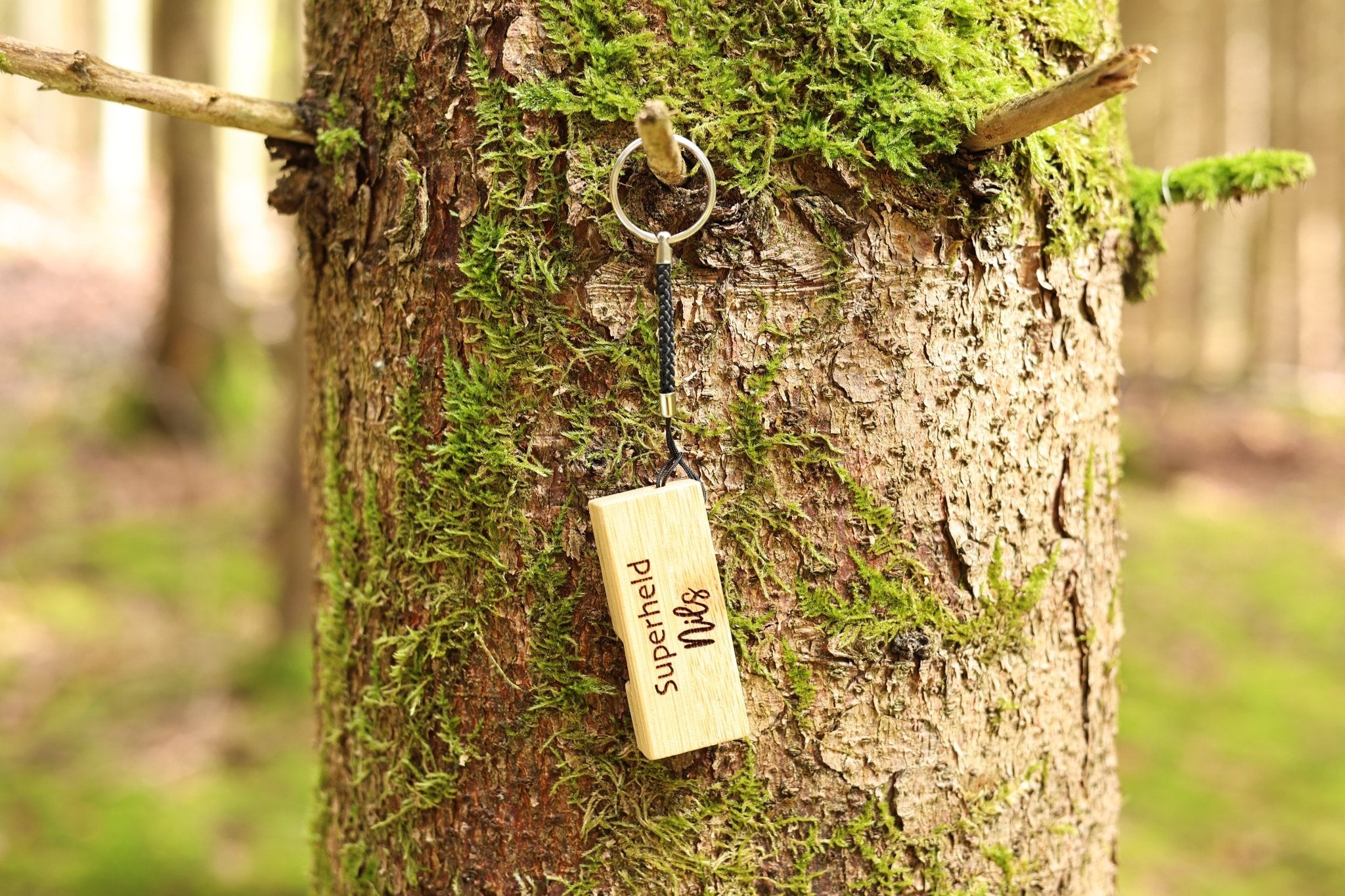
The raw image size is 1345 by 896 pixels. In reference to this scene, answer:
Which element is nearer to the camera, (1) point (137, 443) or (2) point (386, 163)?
(2) point (386, 163)

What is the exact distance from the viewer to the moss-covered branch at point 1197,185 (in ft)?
4.25

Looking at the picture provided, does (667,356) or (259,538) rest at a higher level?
(667,356)

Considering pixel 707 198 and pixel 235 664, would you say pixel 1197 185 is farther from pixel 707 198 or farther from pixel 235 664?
pixel 235 664

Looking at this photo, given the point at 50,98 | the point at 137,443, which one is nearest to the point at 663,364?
the point at 137,443

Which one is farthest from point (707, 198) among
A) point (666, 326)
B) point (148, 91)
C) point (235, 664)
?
point (235, 664)

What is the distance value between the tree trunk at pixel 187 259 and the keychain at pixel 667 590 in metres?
7.81

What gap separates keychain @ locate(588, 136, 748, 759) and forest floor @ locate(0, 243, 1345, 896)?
1.20 metres

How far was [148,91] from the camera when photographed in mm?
1068

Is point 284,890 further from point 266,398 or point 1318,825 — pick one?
point 266,398

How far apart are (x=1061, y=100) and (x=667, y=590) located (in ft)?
2.03

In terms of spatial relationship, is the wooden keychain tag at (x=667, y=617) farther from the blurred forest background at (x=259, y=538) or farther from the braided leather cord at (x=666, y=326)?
the blurred forest background at (x=259, y=538)

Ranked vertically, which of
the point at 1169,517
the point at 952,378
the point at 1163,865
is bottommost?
the point at 1163,865

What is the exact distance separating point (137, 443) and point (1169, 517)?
8.80 meters

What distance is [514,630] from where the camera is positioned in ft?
3.45
